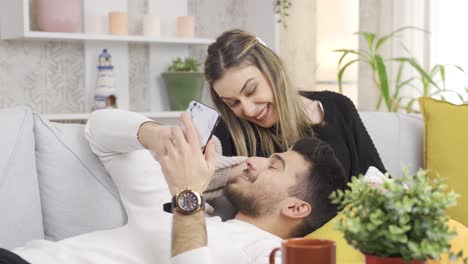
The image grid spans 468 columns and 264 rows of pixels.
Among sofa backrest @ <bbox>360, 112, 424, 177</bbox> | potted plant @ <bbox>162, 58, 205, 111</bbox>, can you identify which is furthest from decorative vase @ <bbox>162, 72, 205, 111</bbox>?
sofa backrest @ <bbox>360, 112, 424, 177</bbox>

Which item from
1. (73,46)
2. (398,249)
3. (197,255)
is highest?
(73,46)

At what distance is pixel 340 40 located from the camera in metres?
4.54

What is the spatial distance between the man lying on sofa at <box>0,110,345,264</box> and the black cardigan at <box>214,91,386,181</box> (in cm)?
28

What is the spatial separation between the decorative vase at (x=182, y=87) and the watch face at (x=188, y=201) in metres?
2.22

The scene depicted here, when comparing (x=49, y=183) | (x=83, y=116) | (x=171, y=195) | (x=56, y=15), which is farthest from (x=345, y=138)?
(x=56, y=15)

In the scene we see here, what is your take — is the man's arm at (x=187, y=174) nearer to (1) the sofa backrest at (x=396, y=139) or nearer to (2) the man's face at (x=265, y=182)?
(2) the man's face at (x=265, y=182)

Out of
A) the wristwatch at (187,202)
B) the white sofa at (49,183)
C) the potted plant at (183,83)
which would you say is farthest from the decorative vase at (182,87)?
the wristwatch at (187,202)

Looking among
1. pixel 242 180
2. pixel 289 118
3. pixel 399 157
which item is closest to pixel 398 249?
pixel 242 180

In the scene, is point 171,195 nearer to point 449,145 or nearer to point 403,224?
→ point 403,224

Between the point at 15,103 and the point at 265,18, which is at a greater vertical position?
the point at 265,18

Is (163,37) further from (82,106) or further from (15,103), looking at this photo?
(15,103)

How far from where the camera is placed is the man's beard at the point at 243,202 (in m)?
1.78

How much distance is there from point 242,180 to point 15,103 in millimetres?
1906

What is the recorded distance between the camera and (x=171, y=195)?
1.75 metres
